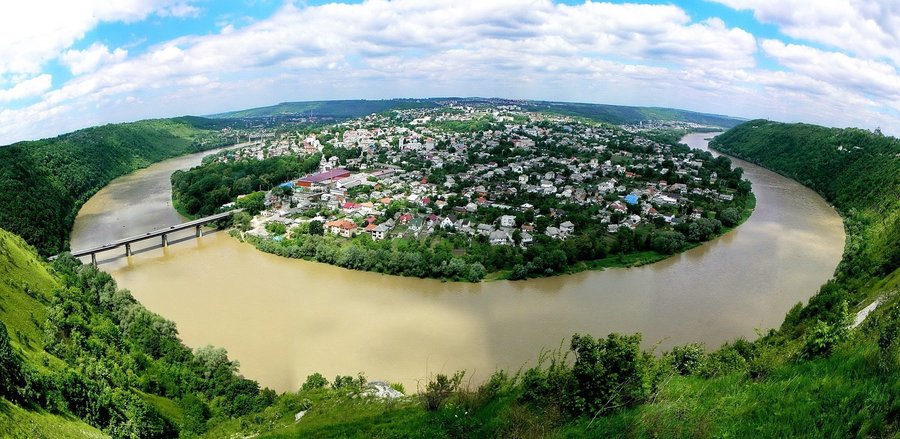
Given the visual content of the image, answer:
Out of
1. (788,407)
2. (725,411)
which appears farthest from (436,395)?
(788,407)

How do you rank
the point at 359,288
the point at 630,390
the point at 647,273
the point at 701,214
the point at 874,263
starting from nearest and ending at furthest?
the point at 630,390, the point at 874,263, the point at 359,288, the point at 647,273, the point at 701,214

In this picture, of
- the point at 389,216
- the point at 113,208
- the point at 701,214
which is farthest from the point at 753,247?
the point at 113,208

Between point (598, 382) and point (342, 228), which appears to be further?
point (342, 228)

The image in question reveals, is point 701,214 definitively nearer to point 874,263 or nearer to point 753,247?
point 753,247

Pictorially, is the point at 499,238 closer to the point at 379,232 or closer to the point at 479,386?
the point at 379,232

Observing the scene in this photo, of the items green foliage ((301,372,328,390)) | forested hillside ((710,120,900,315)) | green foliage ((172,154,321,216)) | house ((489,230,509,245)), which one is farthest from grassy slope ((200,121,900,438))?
green foliage ((172,154,321,216))

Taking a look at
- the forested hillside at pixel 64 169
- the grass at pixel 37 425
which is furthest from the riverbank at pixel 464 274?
the grass at pixel 37 425

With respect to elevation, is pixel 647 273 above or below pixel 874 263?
below
